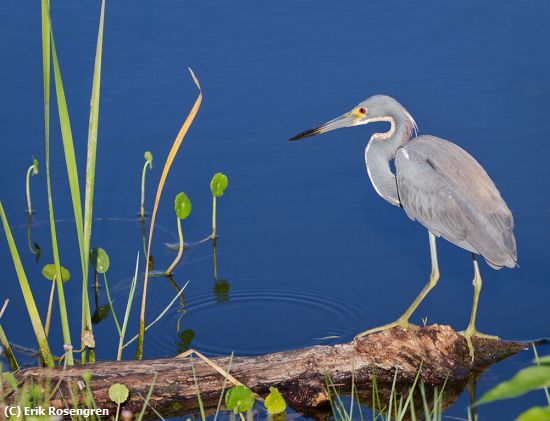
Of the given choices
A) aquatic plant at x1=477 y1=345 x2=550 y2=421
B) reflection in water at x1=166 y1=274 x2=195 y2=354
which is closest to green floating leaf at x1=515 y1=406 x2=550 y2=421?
aquatic plant at x1=477 y1=345 x2=550 y2=421

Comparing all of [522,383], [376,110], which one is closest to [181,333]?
[376,110]

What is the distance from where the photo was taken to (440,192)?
198 inches

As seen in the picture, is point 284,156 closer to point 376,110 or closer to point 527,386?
point 376,110

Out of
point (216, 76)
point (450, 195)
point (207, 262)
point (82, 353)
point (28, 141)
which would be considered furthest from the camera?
point (216, 76)

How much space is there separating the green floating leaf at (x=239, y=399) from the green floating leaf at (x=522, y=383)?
2005mm

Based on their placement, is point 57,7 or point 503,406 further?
point 57,7

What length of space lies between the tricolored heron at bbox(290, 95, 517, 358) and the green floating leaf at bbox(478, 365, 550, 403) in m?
2.84

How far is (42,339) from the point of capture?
421 centimetres

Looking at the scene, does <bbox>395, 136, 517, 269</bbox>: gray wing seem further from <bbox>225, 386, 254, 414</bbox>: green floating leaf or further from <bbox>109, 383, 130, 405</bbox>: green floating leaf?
<bbox>109, 383, 130, 405</bbox>: green floating leaf

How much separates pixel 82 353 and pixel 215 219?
174cm

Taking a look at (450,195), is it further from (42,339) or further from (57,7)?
(57,7)

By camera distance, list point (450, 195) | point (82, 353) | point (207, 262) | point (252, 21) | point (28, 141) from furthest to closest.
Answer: point (252, 21) < point (28, 141) < point (207, 262) < point (450, 195) < point (82, 353)

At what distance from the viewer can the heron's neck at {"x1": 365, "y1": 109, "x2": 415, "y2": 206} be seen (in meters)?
5.31

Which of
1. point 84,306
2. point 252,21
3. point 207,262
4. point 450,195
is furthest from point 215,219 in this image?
point 252,21
